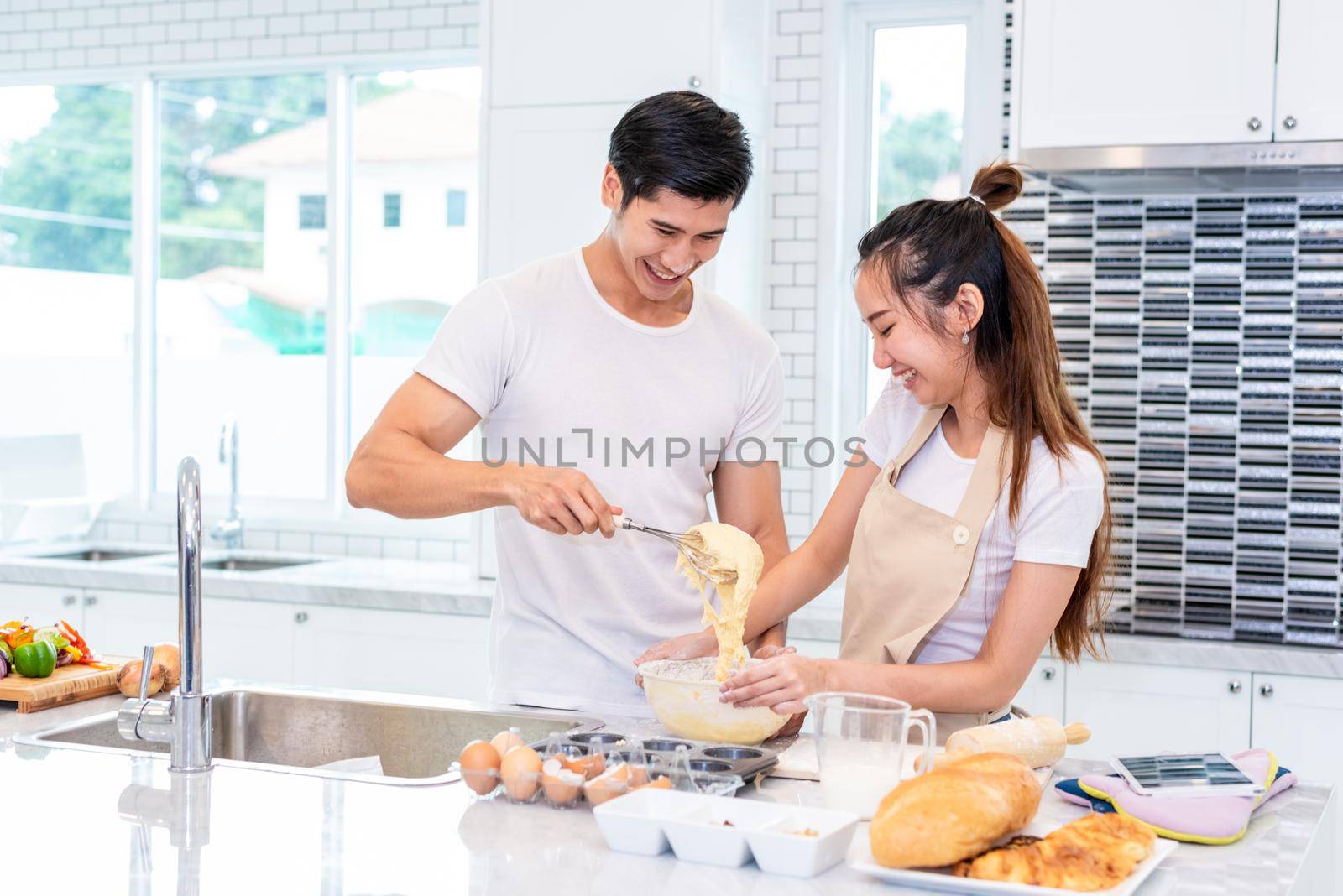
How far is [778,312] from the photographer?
Answer: 4.17 m

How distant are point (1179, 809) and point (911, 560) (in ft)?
1.90

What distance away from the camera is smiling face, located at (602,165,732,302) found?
223cm

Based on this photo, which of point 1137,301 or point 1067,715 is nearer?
point 1067,715

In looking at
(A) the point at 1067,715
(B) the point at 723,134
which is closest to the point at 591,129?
(B) the point at 723,134

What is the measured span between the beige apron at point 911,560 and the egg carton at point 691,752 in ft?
1.11

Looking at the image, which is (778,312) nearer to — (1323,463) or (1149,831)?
(1323,463)

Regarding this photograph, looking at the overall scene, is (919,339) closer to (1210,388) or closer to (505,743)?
(505,743)

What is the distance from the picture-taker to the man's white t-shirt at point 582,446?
232 centimetres

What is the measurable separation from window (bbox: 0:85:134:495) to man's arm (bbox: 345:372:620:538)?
324cm

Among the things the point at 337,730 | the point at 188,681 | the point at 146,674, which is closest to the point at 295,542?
the point at 337,730

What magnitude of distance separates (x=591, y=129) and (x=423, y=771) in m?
2.16

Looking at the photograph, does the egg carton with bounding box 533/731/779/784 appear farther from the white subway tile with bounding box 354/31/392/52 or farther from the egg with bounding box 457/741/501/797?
the white subway tile with bounding box 354/31/392/52

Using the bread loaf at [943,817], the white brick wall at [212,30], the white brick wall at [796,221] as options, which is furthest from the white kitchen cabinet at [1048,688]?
the white brick wall at [212,30]

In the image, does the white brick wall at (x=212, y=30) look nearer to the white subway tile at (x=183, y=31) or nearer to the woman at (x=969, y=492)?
the white subway tile at (x=183, y=31)
